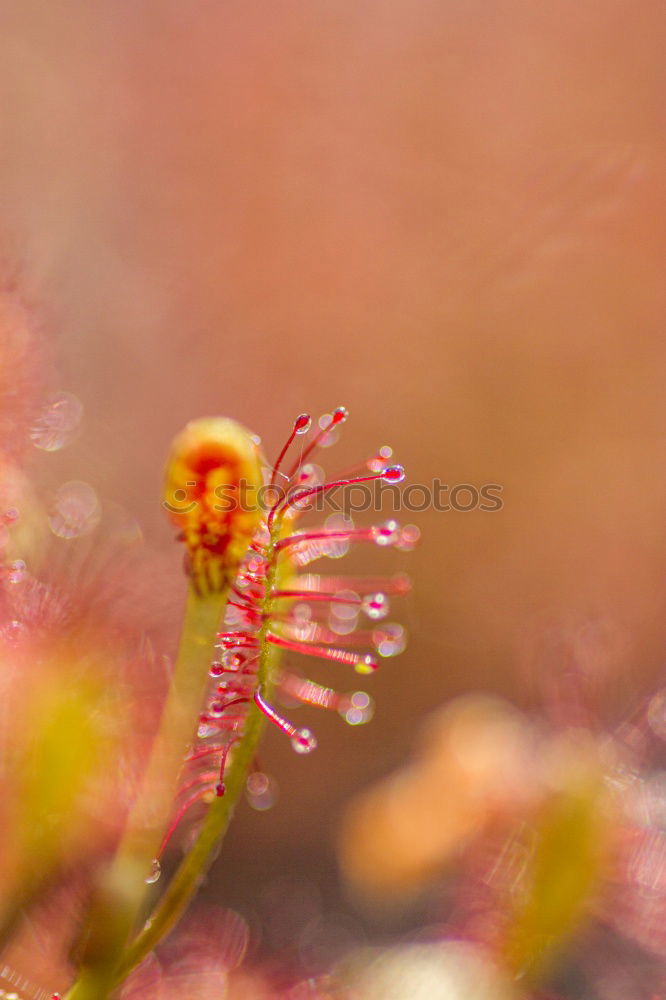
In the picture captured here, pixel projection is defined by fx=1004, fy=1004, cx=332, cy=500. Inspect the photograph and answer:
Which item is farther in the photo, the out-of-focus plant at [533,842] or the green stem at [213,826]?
the out-of-focus plant at [533,842]

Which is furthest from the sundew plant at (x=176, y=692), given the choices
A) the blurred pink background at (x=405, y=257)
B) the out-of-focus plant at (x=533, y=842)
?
the blurred pink background at (x=405, y=257)

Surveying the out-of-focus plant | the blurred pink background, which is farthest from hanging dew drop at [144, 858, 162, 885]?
the blurred pink background

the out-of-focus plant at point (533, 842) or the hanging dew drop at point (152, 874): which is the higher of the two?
the out-of-focus plant at point (533, 842)

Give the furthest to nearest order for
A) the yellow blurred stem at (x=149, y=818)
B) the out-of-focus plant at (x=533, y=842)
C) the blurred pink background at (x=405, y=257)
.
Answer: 1. the blurred pink background at (x=405, y=257)
2. the out-of-focus plant at (x=533, y=842)
3. the yellow blurred stem at (x=149, y=818)

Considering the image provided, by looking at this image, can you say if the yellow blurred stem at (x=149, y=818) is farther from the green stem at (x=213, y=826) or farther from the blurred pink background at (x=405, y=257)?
the blurred pink background at (x=405, y=257)

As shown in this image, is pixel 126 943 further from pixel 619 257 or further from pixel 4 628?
pixel 619 257

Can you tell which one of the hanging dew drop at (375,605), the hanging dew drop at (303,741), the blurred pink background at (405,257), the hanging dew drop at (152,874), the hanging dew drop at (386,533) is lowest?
the hanging dew drop at (152,874)

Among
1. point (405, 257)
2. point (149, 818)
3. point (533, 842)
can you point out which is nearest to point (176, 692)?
point (149, 818)
